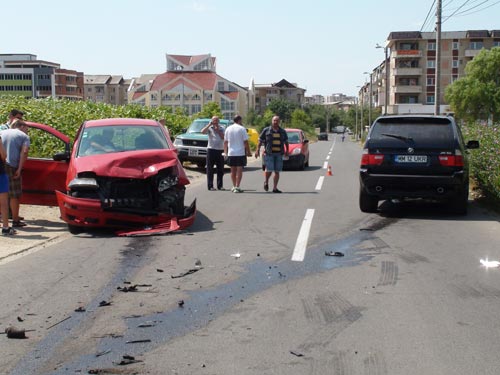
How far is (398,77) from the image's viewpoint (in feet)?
352

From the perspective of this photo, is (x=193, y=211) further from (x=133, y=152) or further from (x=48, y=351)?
(x=48, y=351)

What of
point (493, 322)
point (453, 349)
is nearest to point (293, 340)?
point (453, 349)

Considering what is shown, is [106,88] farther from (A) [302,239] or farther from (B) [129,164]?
(A) [302,239]

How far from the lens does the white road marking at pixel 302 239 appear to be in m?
8.19

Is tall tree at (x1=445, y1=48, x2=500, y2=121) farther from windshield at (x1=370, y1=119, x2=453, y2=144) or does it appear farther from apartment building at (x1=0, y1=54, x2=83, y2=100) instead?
apartment building at (x1=0, y1=54, x2=83, y2=100)

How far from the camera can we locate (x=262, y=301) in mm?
6090

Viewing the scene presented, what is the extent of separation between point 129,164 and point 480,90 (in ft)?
262

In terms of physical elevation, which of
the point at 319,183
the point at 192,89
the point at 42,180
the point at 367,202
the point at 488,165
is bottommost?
the point at 319,183

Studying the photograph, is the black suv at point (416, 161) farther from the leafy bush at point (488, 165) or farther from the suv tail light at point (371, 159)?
Answer: the leafy bush at point (488, 165)

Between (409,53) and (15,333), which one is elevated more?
(409,53)

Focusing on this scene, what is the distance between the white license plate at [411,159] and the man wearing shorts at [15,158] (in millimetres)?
6281

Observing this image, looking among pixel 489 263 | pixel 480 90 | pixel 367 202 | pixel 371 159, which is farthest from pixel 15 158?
pixel 480 90

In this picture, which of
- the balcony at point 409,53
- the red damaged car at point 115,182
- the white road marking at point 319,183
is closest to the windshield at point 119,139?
the red damaged car at point 115,182

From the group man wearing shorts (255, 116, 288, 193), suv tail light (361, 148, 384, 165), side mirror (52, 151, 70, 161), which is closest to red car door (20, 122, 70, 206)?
side mirror (52, 151, 70, 161)
